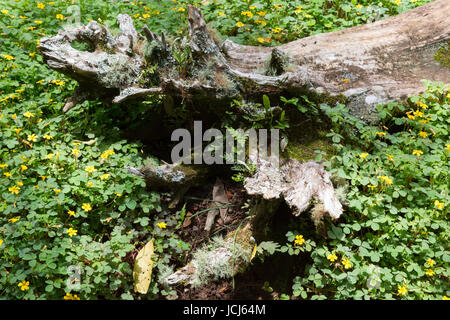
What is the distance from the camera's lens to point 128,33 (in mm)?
4211

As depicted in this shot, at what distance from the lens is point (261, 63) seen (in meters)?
4.20

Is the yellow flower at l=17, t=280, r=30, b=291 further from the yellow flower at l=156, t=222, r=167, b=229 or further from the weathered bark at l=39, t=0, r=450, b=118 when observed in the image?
the weathered bark at l=39, t=0, r=450, b=118

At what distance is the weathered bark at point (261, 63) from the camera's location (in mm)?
3812

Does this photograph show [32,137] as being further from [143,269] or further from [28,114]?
[143,269]

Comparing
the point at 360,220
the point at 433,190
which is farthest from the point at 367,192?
the point at 433,190

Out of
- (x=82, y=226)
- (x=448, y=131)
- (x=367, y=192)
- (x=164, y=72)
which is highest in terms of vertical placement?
(x=164, y=72)

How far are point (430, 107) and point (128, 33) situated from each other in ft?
10.6

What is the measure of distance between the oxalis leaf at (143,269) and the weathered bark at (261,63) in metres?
1.40

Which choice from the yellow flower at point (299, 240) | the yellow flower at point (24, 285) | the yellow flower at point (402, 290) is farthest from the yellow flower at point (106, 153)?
the yellow flower at point (402, 290)

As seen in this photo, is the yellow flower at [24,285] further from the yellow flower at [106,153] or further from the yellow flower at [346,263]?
the yellow flower at [346,263]

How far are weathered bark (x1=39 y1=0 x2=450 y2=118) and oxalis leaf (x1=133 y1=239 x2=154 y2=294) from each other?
1399mm

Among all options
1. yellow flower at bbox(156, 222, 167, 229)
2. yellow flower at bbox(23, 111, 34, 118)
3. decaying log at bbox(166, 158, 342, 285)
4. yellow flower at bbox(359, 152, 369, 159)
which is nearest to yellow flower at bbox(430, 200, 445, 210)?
yellow flower at bbox(359, 152, 369, 159)

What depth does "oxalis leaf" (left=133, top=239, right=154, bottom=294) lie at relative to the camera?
10.9 feet

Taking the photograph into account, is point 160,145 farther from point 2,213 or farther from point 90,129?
point 2,213
